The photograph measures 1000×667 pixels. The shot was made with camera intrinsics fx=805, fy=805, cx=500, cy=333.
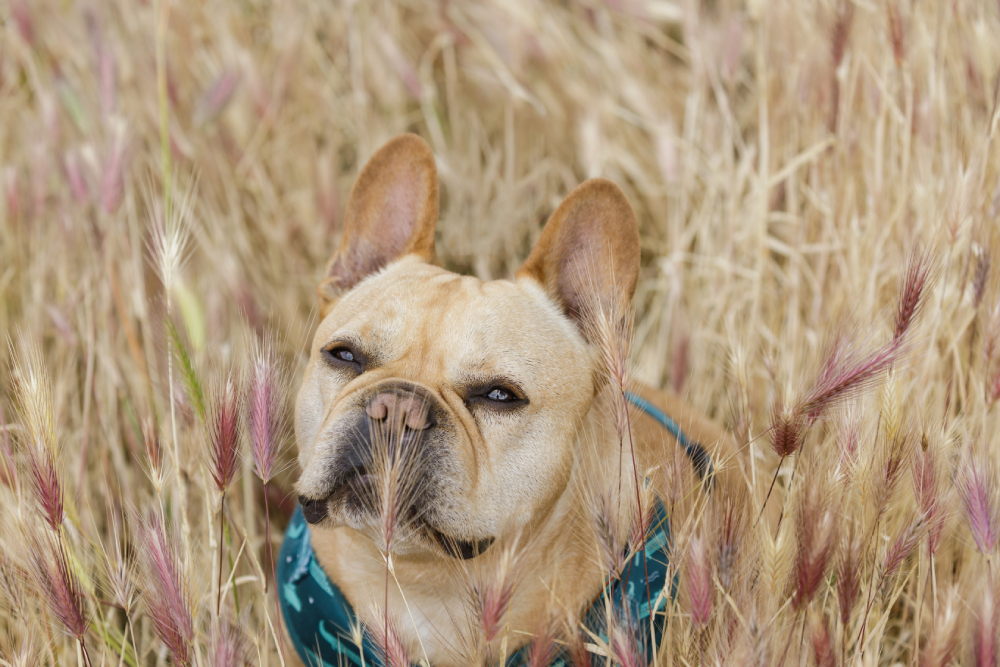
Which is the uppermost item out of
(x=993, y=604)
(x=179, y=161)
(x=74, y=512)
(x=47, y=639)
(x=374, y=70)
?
(x=374, y=70)

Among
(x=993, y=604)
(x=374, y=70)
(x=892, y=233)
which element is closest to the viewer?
(x=993, y=604)

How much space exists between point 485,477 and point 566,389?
336 millimetres

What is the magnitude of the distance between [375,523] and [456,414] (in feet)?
0.95

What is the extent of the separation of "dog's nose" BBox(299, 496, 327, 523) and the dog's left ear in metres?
0.78

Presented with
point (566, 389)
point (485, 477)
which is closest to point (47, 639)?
point (485, 477)

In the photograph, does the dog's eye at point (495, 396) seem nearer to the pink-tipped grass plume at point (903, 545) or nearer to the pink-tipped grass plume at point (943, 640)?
the pink-tipped grass plume at point (903, 545)

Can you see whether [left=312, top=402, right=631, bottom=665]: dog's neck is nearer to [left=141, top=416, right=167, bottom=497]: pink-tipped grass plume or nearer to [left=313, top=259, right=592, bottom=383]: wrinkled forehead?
[left=313, top=259, right=592, bottom=383]: wrinkled forehead

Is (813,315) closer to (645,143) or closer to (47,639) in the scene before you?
(645,143)

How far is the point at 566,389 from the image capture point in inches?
78.3

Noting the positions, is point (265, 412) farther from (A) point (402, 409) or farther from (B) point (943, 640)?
(B) point (943, 640)

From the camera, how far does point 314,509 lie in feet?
5.80

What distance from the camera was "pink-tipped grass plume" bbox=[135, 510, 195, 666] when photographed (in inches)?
54.3

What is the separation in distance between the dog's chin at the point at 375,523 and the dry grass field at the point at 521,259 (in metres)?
0.20

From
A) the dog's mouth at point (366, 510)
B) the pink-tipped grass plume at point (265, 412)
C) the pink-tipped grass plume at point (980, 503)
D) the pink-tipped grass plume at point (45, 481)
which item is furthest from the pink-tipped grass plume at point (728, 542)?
the pink-tipped grass plume at point (45, 481)
